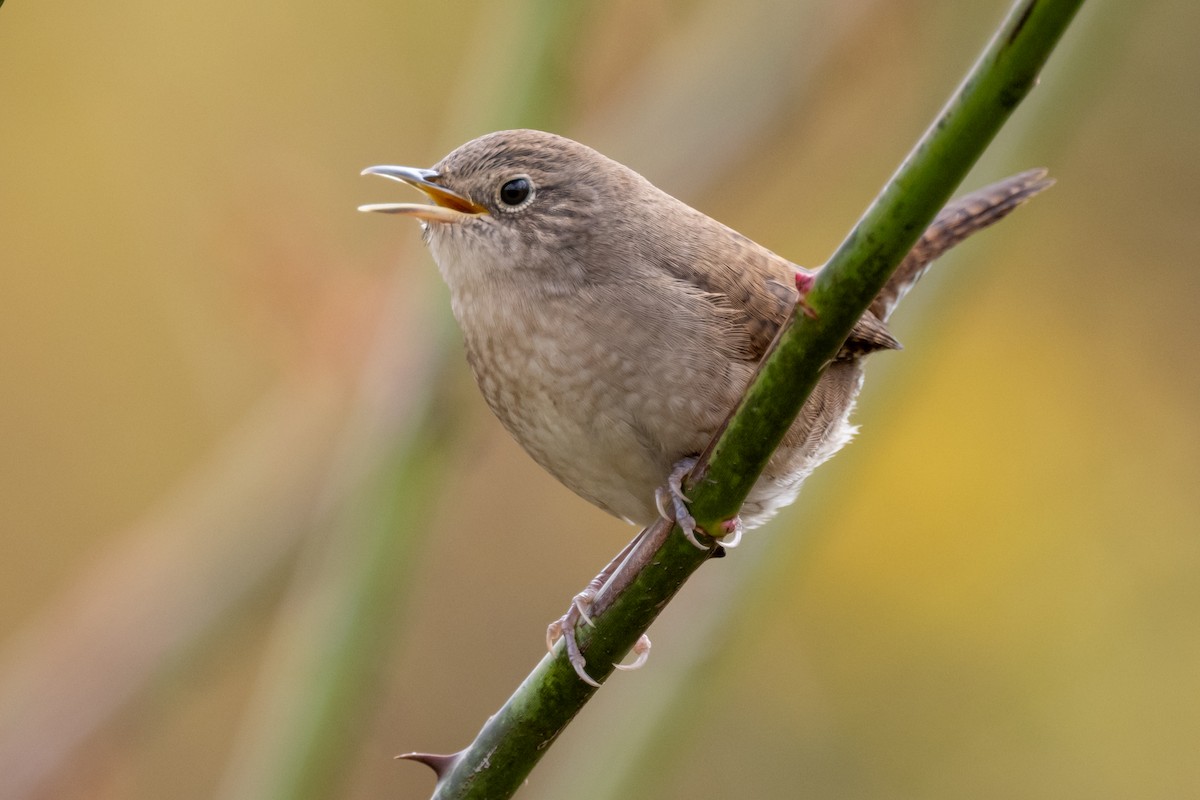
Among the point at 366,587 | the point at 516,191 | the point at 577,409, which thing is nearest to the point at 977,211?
the point at 516,191

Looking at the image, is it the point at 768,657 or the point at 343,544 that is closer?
the point at 343,544

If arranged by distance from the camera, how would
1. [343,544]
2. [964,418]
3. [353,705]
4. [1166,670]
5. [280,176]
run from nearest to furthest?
1. [353,705]
2. [343,544]
3. [280,176]
4. [1166,670]
5. [964,418]

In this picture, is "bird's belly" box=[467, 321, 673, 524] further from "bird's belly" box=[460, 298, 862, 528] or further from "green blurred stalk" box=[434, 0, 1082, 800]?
"green blurred stalk" box=[434, 0, 1082, 800]

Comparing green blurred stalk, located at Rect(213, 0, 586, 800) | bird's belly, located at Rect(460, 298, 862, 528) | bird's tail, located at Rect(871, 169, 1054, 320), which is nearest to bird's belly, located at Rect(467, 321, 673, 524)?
bird's belly, located at Rect(460, 298, 862, 528)

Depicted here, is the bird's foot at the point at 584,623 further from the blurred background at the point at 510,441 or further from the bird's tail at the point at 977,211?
the bird's tail at the point at 977,211

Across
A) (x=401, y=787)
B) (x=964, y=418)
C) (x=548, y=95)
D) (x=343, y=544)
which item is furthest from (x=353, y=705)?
(x=964, y=418)

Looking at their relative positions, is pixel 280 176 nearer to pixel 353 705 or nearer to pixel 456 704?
pixel 353 705
